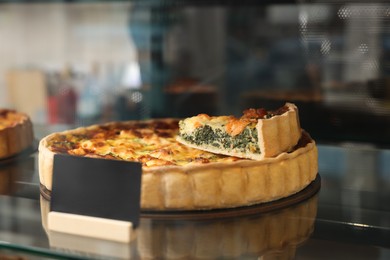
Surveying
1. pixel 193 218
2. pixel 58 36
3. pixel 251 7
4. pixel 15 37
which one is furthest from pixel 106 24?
pixel 193 218

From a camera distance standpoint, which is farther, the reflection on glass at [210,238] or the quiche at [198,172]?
the quiche at [198,172]

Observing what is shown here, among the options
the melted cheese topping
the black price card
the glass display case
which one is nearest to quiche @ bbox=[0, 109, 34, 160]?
the glass display case

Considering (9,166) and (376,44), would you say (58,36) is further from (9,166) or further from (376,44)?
(376,44)

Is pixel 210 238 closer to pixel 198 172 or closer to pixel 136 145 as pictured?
pixel 198 172

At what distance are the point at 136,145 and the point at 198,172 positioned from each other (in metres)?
0.43

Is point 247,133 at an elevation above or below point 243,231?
above

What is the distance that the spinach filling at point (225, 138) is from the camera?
155cm

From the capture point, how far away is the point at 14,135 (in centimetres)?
199

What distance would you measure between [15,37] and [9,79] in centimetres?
21

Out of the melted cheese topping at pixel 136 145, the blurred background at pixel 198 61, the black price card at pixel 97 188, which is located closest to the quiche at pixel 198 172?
the melted cheese topping at pixel 136 145

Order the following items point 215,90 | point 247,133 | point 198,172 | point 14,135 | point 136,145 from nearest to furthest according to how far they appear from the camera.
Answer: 1. point 198,172
2. point 247,133
3. point 136,145
4. point 14,135
5. point 215,90

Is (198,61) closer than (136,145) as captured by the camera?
No

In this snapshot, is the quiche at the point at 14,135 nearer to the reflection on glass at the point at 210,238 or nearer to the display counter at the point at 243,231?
the display counter at the point at 243,231

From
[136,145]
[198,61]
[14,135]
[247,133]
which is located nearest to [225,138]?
[247,133]
